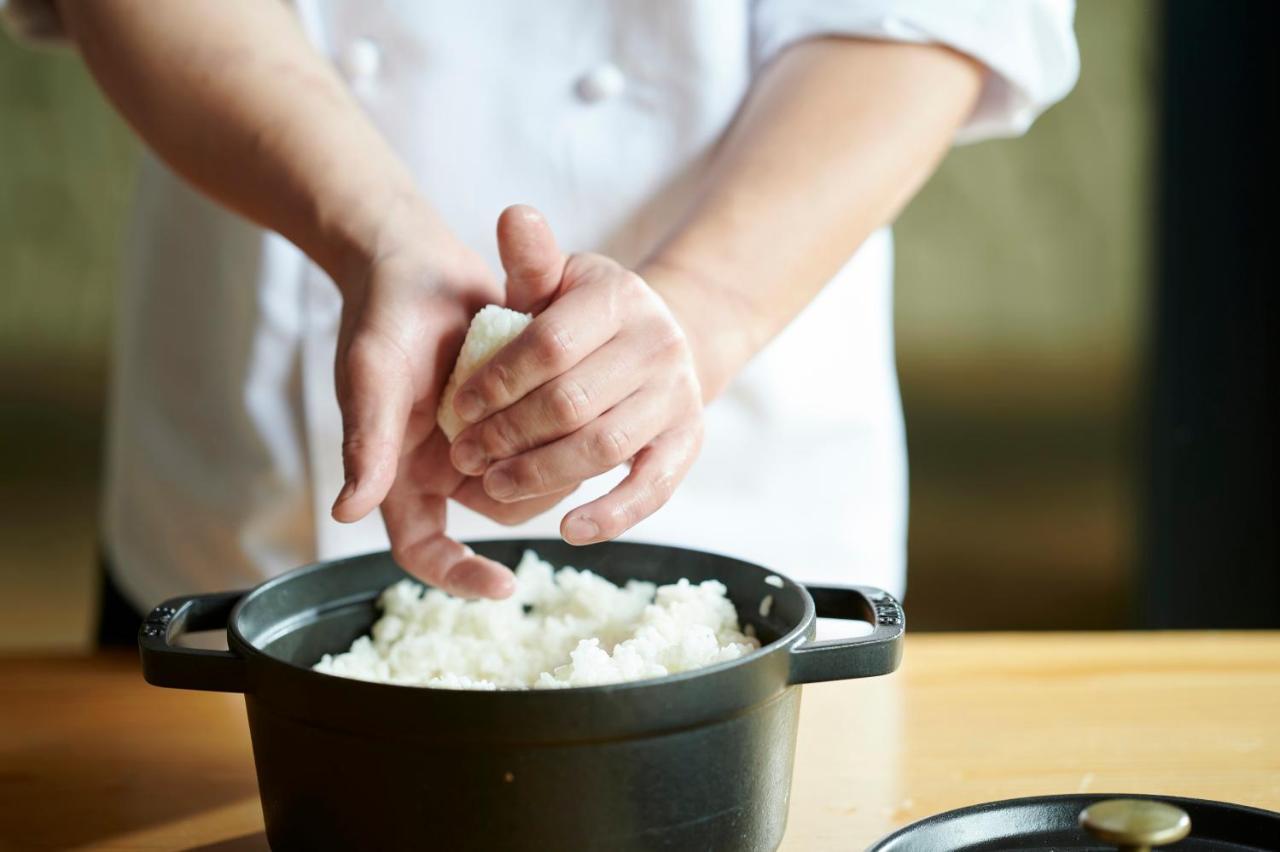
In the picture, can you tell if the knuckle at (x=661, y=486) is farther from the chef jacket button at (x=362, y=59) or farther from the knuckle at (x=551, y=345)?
the chef jacket button at (x=362, y=59)

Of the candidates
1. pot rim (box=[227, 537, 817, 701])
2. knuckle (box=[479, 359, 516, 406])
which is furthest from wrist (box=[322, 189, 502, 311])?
pot rim (box=[227, 537, 817, 701])

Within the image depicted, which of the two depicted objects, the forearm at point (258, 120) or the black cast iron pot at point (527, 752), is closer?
the black cast iron pot at point (527, 752)

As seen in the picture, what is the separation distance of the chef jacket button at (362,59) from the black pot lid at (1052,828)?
0.78m

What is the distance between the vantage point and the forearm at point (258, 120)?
93cm

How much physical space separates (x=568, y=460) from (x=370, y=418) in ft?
0.38

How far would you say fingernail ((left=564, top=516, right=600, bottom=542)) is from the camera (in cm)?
78

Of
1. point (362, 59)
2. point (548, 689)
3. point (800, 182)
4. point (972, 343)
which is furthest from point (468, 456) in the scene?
point (972, 343)

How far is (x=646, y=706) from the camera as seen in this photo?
1.98 feet

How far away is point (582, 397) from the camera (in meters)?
0.80

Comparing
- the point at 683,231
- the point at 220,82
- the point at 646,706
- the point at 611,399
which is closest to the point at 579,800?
the point at 646,706

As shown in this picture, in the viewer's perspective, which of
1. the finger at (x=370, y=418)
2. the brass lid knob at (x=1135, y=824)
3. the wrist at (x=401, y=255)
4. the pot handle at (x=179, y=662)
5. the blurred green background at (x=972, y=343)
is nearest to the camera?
the brass lid knob at (x=1135, y=824)

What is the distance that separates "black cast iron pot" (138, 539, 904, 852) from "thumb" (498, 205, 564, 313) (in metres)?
0.28

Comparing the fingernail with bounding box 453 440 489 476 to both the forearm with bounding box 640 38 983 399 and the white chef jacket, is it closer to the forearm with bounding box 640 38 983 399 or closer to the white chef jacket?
the forearm with bounding box 640 38 983 399

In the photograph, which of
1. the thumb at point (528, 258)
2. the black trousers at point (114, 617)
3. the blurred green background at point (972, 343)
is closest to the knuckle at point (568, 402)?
the thumb at point (528, 258)
